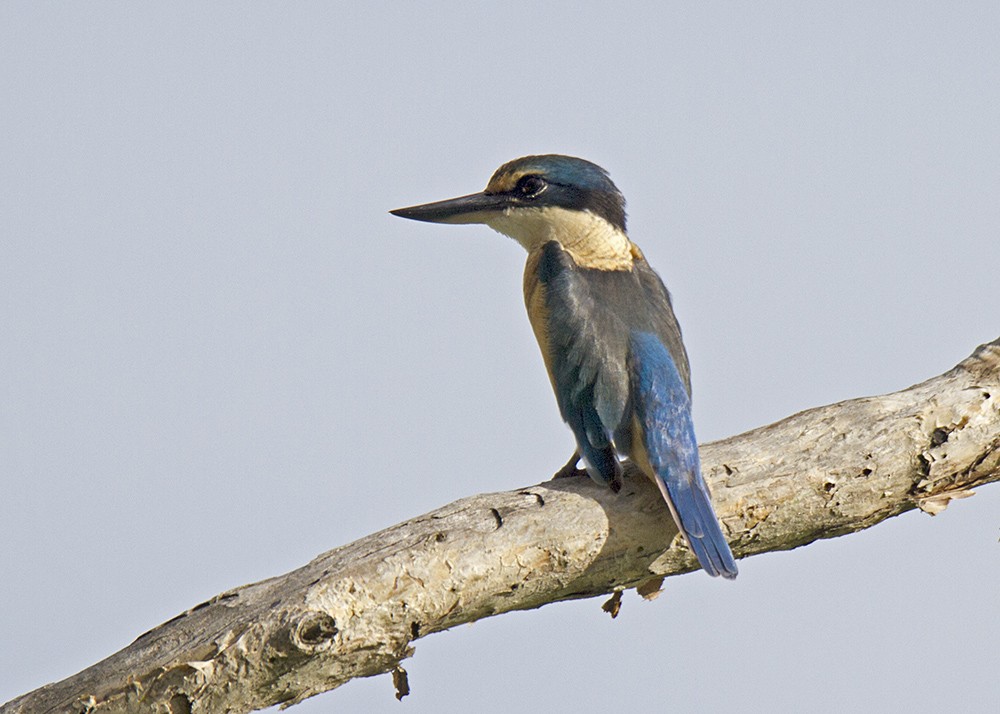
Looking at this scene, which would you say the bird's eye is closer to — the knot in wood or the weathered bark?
the weathered bark

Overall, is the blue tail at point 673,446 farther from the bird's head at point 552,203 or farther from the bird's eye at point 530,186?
the bird's eye at point 530,186

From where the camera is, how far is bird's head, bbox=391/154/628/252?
16.0 feet

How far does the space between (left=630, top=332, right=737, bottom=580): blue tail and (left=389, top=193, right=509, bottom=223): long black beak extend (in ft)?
3.12

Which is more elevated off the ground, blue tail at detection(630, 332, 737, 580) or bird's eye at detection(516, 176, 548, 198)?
bird's eye at detection(516, 176, 548, 198)

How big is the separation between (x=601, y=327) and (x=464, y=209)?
98 centimetres

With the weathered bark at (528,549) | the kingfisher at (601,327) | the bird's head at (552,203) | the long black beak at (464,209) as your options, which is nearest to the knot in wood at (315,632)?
the weathered bark at (528,549)

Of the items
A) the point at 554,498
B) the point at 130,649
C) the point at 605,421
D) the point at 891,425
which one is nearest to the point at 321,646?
the point at 130,649

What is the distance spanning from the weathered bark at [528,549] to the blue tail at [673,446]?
11 centimetres

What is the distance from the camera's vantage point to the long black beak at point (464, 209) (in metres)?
4.98

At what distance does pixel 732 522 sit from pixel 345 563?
1286 millimetres

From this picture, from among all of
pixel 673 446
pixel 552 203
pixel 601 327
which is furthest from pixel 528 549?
pixel 552 203

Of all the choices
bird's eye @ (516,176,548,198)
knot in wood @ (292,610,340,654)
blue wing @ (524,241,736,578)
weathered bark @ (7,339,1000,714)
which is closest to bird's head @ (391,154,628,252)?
bird's eye @ (516,176,548,198)

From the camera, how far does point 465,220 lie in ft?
16.7

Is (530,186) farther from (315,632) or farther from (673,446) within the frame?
(315,632)
